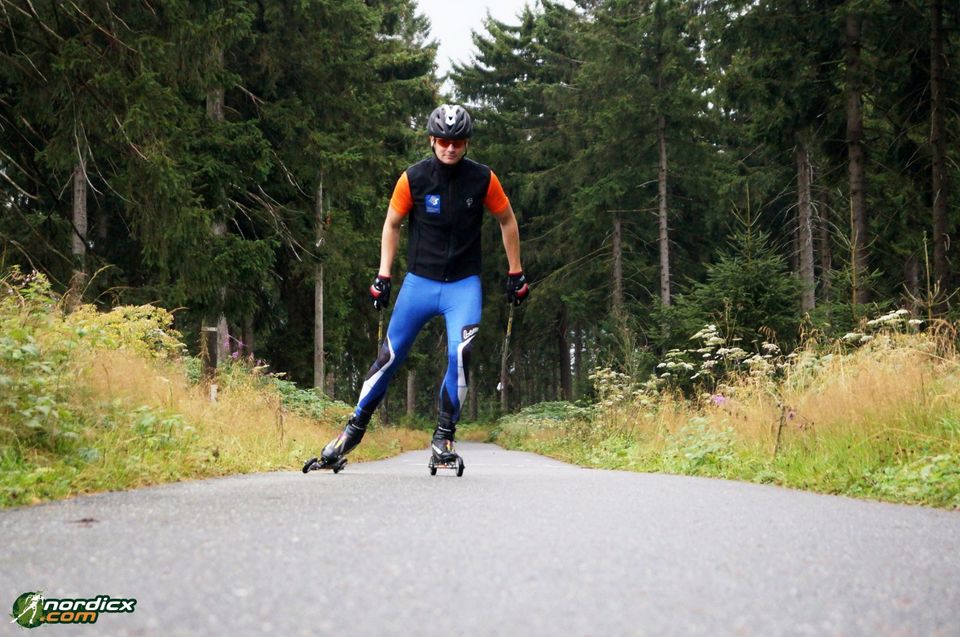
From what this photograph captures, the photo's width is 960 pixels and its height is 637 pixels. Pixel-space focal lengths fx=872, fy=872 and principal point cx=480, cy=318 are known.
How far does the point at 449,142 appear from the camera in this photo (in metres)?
6.61

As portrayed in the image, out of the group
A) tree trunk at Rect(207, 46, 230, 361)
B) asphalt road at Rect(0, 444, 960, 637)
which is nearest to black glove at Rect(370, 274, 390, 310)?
asphalt road at Rect(0, 444, 960, 637)

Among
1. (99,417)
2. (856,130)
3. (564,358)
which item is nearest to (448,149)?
(99,417)

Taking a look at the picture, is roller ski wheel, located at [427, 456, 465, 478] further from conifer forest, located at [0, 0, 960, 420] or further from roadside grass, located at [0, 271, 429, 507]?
conifer forest, located at [0, 0, 960, 420]

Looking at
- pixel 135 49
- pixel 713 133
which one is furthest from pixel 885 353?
pixel 713 133

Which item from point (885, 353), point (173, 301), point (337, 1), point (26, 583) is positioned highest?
point (337, 1)

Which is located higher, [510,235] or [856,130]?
[856,130]

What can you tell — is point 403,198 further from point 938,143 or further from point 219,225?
point 938,143

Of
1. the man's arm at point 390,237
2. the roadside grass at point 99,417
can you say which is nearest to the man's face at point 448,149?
the man's arm at point 390,237

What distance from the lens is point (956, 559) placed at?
3369 mm

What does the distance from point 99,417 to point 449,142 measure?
3.34 metres

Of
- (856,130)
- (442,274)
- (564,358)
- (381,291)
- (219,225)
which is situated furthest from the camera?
(564,358)

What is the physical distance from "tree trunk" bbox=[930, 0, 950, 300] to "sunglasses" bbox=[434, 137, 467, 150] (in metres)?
12.7

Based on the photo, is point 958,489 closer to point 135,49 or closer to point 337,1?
point 135,49

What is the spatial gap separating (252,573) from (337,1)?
19606 mm
